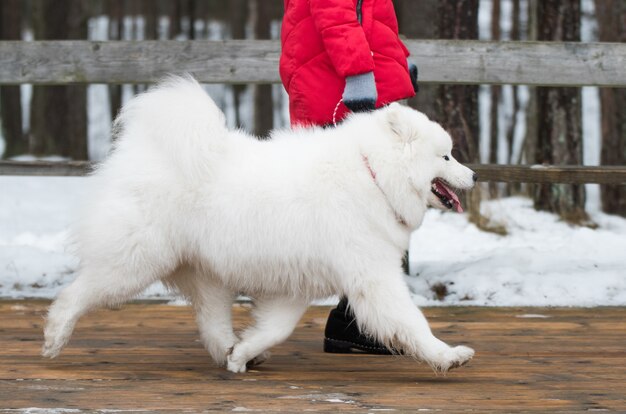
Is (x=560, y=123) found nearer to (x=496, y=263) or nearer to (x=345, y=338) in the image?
(x=496, y=263)

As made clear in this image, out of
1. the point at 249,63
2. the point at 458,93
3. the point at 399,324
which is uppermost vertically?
the point at 249,63

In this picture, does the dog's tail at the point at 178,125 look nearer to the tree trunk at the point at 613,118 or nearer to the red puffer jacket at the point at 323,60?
the red puffer jacket at the point at 323,60

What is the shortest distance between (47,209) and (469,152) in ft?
18.1

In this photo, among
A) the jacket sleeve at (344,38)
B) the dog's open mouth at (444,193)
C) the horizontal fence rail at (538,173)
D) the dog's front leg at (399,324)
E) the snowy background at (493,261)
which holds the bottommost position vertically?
the snowy background at (493,261)

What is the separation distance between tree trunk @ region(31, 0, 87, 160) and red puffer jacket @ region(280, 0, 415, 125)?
36.2 feet

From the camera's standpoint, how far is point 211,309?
16.0 ft

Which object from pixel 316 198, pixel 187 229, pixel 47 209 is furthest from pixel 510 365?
pixel 47 209

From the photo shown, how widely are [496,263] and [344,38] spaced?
114 inches

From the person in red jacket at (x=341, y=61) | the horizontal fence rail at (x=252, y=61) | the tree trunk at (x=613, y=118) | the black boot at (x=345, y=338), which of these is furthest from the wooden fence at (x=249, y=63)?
the tree trunk at (x=613, y=118)

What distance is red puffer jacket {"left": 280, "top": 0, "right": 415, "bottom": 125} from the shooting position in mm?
4957

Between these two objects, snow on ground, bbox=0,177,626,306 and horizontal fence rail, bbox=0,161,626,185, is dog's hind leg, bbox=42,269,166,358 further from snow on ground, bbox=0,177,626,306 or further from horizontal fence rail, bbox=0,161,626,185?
horizontal fence rail, bbox=0,161,626,185

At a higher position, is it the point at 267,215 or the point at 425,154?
the point at 425,154

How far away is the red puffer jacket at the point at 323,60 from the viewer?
496 cm

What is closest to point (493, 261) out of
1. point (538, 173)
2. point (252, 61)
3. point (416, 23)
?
point (538, 173)
